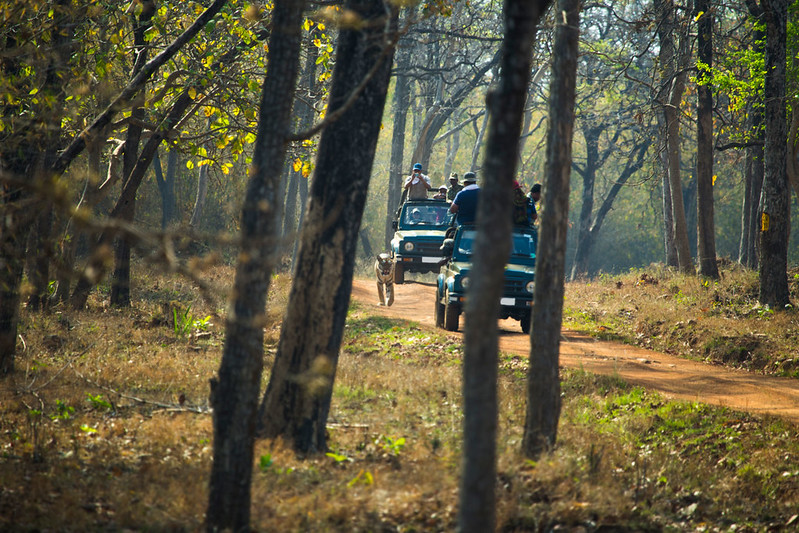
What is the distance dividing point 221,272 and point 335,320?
50.9 ft

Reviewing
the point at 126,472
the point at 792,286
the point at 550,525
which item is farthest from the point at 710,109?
the point at 126,472

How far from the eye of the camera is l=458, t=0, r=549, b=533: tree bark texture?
12.4ft

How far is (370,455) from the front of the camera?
659 cm

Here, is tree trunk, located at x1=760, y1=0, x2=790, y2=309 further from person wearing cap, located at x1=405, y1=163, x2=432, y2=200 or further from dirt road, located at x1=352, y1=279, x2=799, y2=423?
person wearing cap, located at x1=405, y1=163, x2=432, y2=200

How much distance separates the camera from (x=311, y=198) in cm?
637

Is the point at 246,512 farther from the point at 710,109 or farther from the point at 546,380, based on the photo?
the point at 710,109

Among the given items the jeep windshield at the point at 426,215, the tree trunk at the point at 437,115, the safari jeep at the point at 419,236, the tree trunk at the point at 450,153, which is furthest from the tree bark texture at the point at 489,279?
the tree trunk at the point at 450,153

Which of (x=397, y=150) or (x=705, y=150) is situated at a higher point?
(x=397, y=150)

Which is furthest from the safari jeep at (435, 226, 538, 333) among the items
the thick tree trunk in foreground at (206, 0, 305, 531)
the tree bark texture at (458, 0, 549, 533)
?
the tree bark texture at (458, 0, 549, 533)

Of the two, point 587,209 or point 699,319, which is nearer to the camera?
point 699,319

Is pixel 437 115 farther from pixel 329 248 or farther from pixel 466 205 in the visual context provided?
pixel 329 248

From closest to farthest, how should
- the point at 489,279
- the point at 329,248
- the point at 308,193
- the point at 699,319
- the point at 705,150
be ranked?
the point at 489,279 → the point at 329,248 → the point at 308,193 → the point at 699,319 → the point at 705,150

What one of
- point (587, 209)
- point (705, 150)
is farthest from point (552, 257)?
point (587, 209)

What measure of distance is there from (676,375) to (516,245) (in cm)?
390
